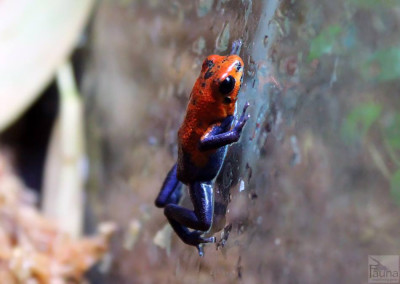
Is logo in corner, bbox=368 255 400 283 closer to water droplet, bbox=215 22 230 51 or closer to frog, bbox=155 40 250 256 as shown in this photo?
frog, bbox=155 40 250 256

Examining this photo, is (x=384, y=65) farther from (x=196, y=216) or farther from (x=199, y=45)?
(x=196, y=216)

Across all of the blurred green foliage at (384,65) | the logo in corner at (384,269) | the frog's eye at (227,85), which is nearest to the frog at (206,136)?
the frog's eye at (227,85)

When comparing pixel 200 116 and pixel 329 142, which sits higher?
pixel 200 116

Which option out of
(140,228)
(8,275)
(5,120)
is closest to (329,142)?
(140,228)

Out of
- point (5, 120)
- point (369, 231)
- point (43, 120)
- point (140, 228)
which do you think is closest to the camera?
point (369, 231)

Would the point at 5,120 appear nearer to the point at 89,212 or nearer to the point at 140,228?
the point at 89,212
